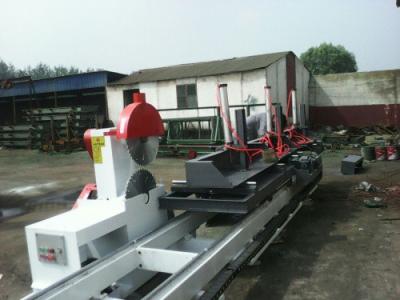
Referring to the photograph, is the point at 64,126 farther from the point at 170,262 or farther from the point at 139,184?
the point at 170,262

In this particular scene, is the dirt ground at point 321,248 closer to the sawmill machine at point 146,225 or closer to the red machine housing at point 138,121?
the sawmill machine at point 146,225

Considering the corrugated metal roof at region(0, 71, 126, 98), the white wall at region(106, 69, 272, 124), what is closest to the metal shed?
the corrugated metal roof at region(0, 71, 126, 98)

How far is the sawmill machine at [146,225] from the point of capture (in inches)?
87.5

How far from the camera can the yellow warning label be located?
2.80m

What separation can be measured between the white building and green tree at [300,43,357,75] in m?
34.4

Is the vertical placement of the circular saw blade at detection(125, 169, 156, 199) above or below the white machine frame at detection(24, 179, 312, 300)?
above

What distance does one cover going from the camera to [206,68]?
51.1ft

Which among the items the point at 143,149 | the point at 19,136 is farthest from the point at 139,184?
the point at 19,136

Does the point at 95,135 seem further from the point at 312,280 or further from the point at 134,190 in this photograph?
the point at 312,280

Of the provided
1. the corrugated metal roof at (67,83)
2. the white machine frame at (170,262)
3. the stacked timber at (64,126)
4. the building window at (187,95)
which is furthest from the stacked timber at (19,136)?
the white machine frame at (170,262)

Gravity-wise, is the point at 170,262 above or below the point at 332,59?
below

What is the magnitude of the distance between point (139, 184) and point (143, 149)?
279mm

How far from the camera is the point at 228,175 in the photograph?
11.0 ft

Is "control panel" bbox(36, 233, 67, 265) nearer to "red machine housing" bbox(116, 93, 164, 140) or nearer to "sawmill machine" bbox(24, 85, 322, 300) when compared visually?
→ "sawmill machine" bbox(24, 85, 322, 300)
